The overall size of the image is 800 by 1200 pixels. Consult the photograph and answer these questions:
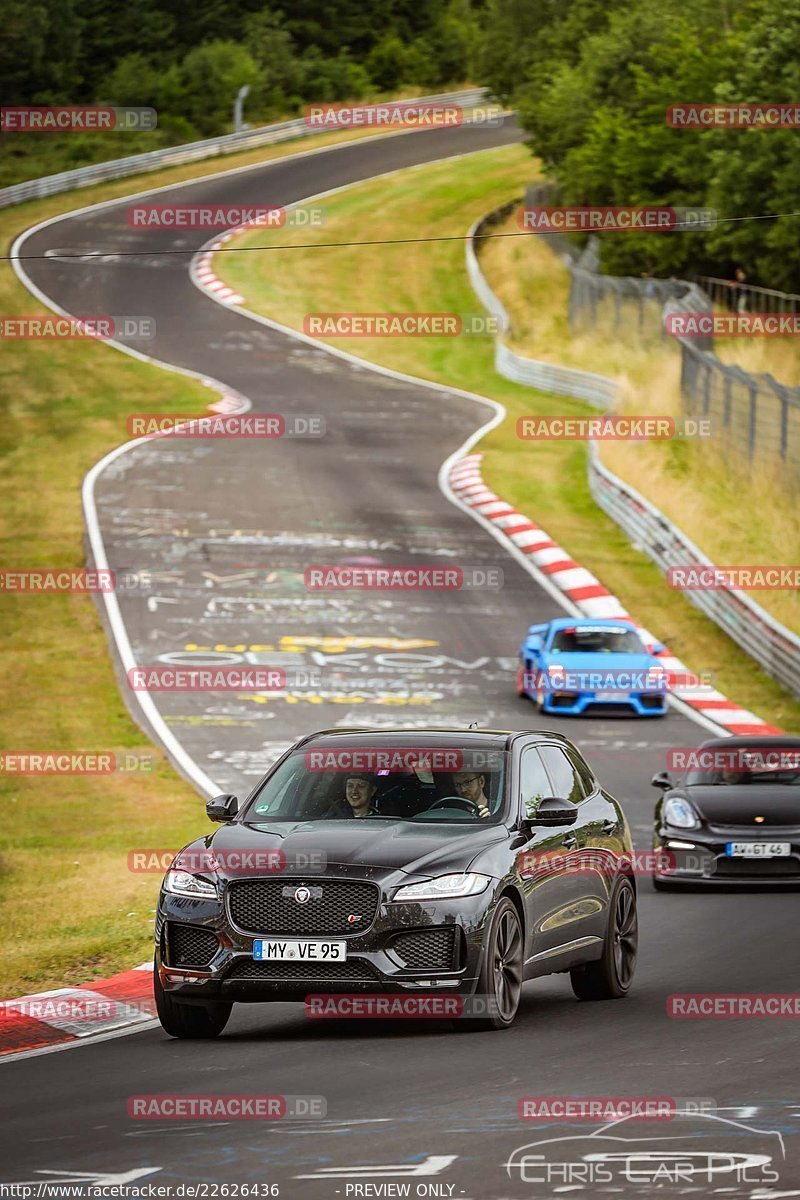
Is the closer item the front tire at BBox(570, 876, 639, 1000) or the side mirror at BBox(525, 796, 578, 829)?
the side mirror at BBox(525, 796, 578, 829)

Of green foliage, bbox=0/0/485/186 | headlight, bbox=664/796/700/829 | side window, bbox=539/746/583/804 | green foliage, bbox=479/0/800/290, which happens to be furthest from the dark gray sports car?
green foliage, bbox=0/0/485/186

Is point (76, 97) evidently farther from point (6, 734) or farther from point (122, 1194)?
point (122, 1194)

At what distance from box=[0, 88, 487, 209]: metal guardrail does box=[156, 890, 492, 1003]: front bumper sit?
216 ft

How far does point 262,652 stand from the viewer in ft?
97.4

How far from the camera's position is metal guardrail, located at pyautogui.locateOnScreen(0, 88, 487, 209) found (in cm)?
7462

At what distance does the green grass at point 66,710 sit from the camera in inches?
572

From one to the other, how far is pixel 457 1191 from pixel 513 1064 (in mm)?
2557

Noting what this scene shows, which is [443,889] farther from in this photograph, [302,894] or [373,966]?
[302,894]

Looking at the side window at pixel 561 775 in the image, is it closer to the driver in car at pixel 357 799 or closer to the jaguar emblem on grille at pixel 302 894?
the driver in car at pixel 357 799

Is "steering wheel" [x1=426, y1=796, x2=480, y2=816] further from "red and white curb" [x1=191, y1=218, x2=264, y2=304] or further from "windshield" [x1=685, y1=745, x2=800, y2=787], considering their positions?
"red and white curb" [x1=191, y1=218, x2=264, y2=304]

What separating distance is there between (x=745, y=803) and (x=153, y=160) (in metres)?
66.1

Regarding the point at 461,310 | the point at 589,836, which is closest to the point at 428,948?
the point at 589,836

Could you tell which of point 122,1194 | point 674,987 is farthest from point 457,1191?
point 674,987

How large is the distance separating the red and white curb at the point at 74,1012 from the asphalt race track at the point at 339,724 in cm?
39
